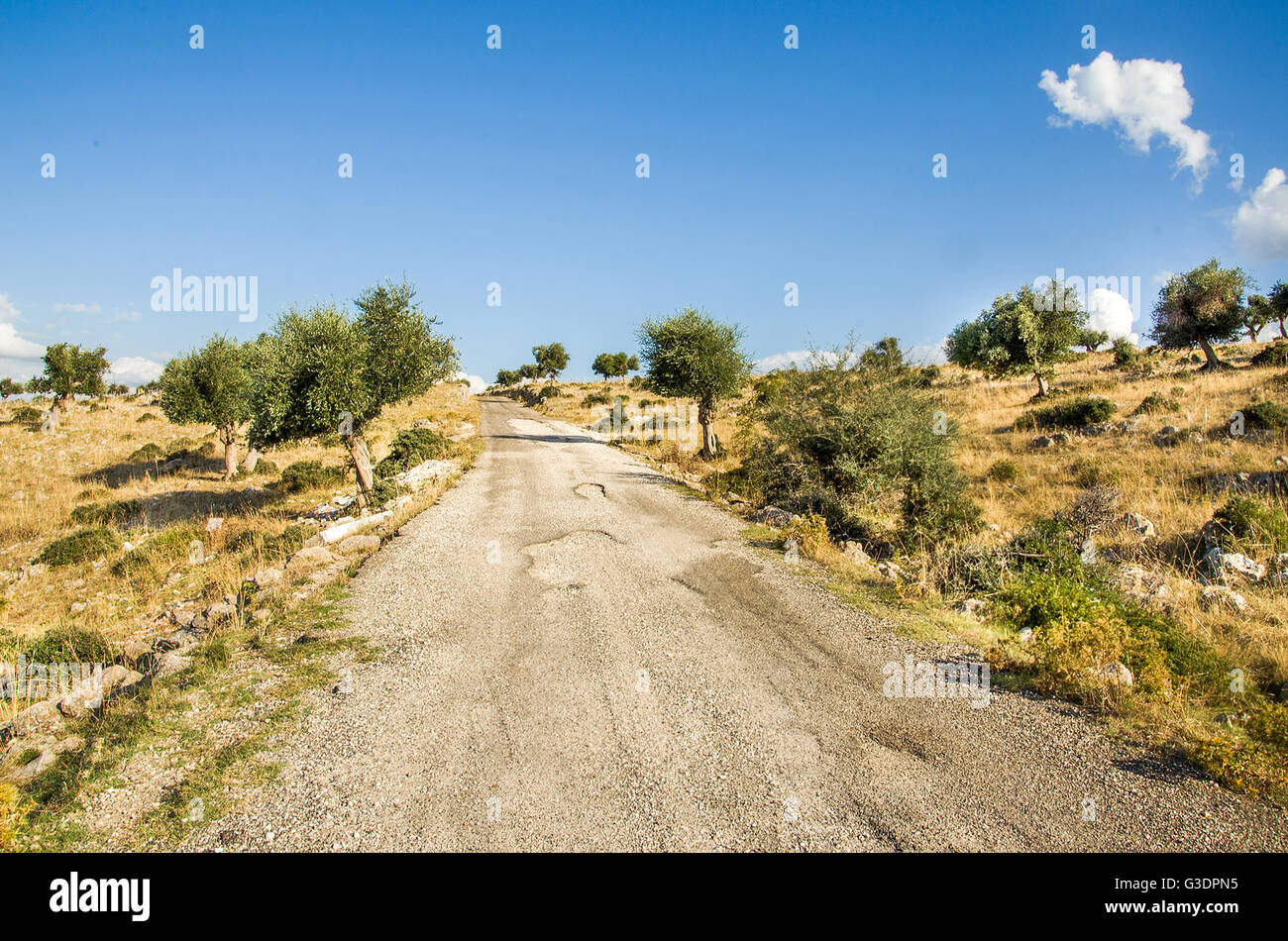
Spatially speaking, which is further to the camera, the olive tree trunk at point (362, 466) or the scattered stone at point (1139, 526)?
the olive tree trunk at point (362, 466)

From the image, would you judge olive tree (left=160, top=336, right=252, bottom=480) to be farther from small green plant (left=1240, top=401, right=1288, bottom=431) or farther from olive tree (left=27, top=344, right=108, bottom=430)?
small green plant (left=1240, top=401, right=1288, bottom=431)

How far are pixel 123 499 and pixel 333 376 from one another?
44.8 ft

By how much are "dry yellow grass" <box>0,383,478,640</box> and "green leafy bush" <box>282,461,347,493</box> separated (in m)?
0.67

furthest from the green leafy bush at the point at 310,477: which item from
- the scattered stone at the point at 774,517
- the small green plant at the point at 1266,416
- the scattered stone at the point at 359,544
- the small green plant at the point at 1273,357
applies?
the small green plant at the point at 1273,357

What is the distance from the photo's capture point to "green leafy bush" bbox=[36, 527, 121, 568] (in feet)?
55.0

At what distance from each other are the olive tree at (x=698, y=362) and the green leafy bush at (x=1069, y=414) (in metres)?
13.3

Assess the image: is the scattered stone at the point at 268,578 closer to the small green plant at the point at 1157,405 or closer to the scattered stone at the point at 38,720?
the scattered stone at the point at 38,720

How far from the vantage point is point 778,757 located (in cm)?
539

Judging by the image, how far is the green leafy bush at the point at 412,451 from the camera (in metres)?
22.4
